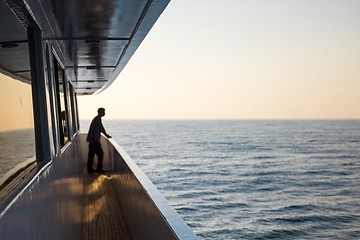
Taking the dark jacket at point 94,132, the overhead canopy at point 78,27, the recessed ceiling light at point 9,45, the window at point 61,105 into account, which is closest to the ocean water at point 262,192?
the dark jacket at point 94,132

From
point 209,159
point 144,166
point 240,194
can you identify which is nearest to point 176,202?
point 240,194

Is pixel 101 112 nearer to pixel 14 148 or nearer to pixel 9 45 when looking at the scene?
pixel 9 45

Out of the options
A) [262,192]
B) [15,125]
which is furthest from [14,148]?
[262,192]

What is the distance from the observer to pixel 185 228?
184 centimetres

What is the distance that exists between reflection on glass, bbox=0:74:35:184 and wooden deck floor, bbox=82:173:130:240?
8.05 feet

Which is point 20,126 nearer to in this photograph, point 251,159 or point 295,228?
point 295,228

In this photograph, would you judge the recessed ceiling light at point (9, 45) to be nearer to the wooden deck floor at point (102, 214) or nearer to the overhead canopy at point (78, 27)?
the overhead canopy at point (78, 27)

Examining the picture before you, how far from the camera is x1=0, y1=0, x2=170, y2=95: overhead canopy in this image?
2.07 metres

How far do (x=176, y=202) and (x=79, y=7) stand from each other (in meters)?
24.5

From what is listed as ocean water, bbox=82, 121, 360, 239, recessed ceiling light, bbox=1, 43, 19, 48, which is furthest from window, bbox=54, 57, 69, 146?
ocean water, bbox=82, 121, 360, 239

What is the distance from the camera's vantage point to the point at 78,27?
367 cm

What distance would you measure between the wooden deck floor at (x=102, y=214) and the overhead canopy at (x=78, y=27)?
2043 mm

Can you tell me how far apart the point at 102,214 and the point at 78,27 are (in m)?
2.85

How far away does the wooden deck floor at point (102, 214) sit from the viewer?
4734 mm
